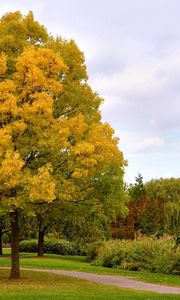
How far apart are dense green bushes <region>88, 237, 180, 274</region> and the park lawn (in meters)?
7.90

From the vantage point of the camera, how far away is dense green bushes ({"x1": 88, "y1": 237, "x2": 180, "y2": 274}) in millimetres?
29156

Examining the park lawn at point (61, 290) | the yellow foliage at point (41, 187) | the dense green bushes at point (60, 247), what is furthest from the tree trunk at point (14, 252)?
A: the dense green bushes at point (60, 247)

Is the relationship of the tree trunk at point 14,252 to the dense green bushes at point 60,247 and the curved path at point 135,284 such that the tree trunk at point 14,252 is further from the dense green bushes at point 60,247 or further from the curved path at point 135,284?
the dense green bushes at point 60,247

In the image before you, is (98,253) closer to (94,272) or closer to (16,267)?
(94,272)

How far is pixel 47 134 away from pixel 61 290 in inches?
232

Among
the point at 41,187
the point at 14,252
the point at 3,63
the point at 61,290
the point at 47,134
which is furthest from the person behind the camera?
the point at 14,252

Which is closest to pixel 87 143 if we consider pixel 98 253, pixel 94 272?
pixel 94 272

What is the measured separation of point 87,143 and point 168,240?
551 inches

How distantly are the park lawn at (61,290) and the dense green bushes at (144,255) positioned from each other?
7.90 metres

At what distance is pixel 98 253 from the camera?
1465 inches

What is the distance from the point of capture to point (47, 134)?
774 inches

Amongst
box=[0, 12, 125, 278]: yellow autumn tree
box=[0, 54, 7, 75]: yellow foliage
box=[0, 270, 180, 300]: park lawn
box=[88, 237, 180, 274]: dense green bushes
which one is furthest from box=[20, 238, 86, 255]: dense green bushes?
box=[0, 54, 7, 75]: yellow foliage

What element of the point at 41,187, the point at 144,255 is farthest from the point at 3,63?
the point at 144,255

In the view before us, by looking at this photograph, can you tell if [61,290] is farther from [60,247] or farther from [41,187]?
[60,247]
